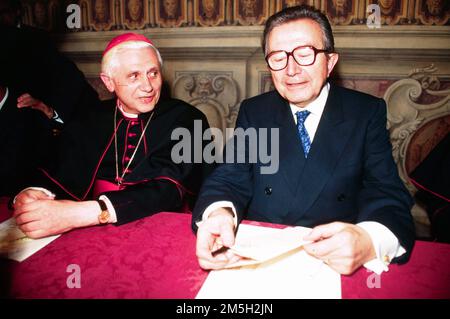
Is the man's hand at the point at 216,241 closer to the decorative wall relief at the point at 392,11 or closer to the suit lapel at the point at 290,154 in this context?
the suit lapel at the point at 290,154

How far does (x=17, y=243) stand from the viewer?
142 centimetres

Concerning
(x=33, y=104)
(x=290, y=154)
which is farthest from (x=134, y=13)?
(x=290, y=154)

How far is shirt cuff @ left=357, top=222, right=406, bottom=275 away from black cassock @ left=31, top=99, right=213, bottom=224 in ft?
3.87

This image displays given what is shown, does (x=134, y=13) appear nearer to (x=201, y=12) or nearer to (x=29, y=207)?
(x=201, y=12)

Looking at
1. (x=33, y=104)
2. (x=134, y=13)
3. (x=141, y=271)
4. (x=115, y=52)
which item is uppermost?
(x=134, y=13)

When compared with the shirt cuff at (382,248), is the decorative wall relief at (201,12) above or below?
above

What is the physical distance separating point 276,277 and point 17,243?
1.12 meters

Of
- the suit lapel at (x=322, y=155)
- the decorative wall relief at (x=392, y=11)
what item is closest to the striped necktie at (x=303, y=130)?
the suit lapel at (x=322, y=155)

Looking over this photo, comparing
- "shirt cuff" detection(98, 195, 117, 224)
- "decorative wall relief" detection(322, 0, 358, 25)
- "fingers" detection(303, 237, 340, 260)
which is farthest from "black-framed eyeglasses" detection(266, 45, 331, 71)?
"decorative wall relief" detection(322, 0, 358, 25)

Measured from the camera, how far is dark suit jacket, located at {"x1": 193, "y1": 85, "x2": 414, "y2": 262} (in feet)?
5.78

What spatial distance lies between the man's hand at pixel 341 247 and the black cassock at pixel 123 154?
1070mm

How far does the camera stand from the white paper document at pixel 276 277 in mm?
1076

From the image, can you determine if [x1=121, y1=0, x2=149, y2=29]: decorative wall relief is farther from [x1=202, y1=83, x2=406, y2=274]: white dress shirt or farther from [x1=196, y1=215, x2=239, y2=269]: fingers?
[x1=196, y1=215, x2=239, y2=269]: fingers

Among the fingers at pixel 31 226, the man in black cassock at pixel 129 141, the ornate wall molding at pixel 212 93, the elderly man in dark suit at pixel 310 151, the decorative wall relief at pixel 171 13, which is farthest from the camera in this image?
the ornate wall molding at pixel 212 93
